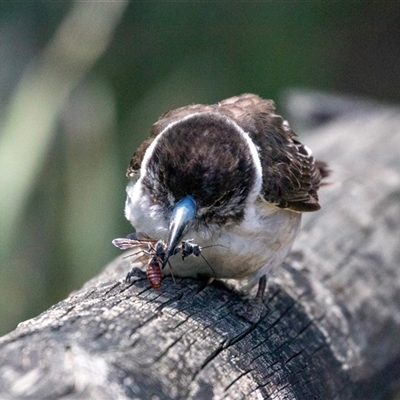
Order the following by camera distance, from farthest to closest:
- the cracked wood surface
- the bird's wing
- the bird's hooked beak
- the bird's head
Answer: 1. the bird's wing
2. the bird's head
3. the bird's hooked beak
4. the cracked wood surface

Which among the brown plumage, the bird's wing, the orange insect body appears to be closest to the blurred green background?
the brown plumage

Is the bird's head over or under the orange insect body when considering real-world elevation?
over

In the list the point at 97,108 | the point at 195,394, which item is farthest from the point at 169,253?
the point at 97,108

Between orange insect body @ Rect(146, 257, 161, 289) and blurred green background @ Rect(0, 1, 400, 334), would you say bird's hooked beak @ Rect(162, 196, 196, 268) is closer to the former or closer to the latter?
orange insect body @ Rect(146, 257, 161, 289)

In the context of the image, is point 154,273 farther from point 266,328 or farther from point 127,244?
point 266,328

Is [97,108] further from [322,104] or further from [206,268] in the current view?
[206,268]

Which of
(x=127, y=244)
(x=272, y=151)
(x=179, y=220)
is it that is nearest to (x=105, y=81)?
(x=272, y=151)
